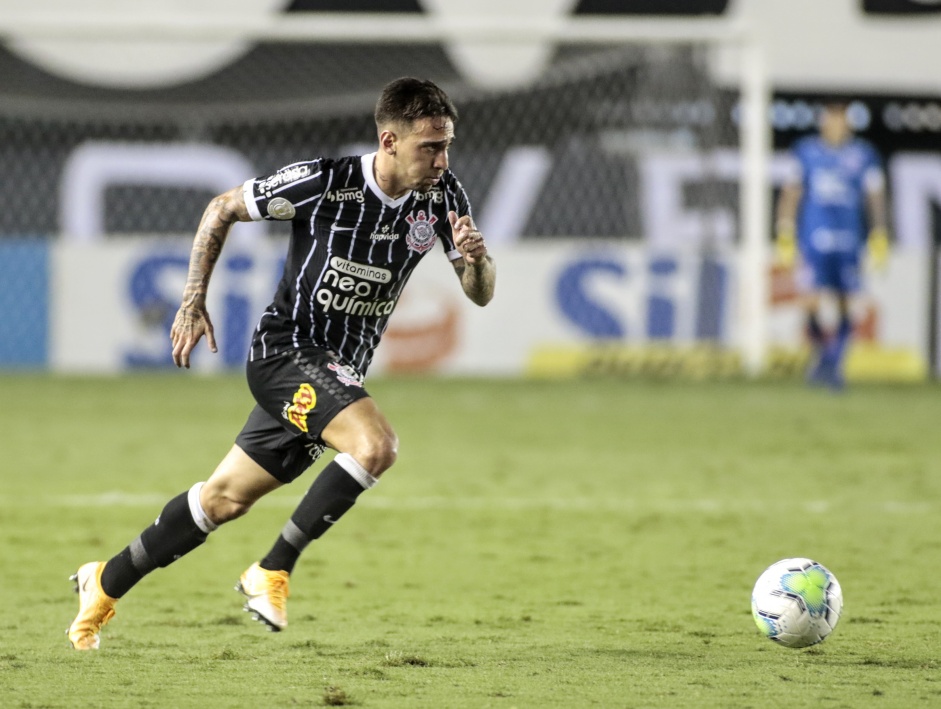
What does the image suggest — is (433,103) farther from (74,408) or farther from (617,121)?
(617,121)

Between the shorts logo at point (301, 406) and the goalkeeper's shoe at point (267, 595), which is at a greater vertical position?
the shorts logo at point (301, 406)

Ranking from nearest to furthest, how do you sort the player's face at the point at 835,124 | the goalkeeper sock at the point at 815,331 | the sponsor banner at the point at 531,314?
1. the player's face at the point at 835,124
2. the goalkeeper sock at the point at 815,331
3. the sponsor banner at the point at 531,314

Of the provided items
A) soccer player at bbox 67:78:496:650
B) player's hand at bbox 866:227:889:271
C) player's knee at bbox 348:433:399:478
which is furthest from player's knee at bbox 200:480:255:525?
player's hand at bbox 866:227:889:271

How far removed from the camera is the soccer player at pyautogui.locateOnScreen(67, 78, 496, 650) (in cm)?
439

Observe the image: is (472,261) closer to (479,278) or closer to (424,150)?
(479,278)

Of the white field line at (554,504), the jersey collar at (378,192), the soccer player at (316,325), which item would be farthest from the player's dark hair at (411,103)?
the white field line at (554,504)

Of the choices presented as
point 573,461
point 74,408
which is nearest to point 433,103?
point 573,461

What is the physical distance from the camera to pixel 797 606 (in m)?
4.28

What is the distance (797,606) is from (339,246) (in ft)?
5.62

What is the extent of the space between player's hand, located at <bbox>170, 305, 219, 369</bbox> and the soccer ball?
178 cm

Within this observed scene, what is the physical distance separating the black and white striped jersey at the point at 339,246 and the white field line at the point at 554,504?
10.1 feet

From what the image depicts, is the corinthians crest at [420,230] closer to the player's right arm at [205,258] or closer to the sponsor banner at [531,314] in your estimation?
the player's right arm at [205,258]

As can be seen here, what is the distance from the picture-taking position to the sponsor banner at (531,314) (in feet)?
48.5

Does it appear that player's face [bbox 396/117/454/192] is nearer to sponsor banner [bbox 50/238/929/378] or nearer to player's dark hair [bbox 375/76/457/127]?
player's dark hair [bbox 375/76/457/127]
